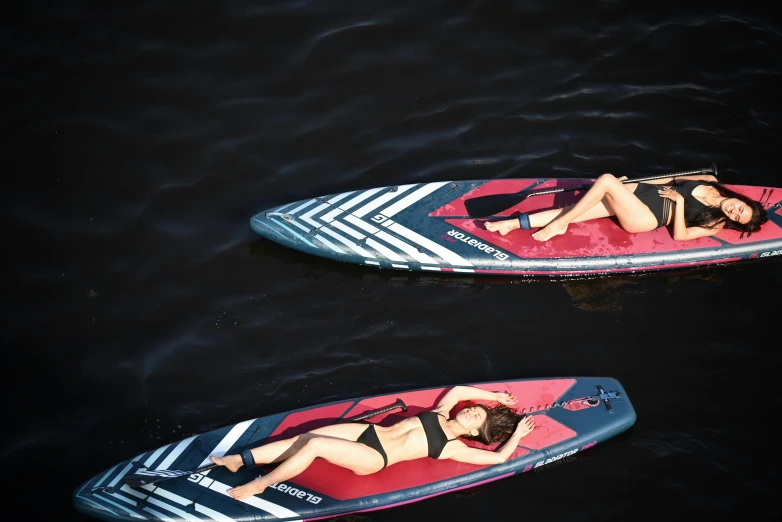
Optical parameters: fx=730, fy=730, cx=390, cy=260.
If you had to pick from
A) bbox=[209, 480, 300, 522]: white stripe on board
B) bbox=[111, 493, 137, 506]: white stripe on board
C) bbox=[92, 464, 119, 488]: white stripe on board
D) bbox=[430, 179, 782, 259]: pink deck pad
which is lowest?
bbox=[209, 480, 300, 522]: white stripe on board

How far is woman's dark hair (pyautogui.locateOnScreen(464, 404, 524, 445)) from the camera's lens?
22.2 feet

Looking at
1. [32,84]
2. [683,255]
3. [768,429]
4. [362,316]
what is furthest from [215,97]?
[768,429]

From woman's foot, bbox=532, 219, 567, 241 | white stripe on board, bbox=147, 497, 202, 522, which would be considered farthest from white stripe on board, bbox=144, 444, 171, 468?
woman's foot, bbox=532, 219, 567, 241

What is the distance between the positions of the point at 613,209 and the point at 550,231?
2.47ft

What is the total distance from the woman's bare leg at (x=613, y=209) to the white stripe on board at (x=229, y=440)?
3861 mm

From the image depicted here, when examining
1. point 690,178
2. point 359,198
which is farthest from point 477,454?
point 690,178

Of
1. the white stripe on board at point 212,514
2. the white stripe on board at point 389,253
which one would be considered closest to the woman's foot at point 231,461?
the white stripe on board at point 212,514

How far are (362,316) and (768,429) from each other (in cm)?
431

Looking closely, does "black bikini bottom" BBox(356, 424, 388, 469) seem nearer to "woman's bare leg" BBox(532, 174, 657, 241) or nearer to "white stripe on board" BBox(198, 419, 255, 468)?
"white stripe on board" BBox(198, 419, 255, 468)

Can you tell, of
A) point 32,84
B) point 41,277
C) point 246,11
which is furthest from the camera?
point 246,11

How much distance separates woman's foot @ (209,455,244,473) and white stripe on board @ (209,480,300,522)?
17 cm

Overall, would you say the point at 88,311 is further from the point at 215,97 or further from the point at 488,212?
the point at 488,212

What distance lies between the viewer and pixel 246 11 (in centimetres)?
1111

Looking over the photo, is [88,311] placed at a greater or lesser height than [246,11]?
lesser
